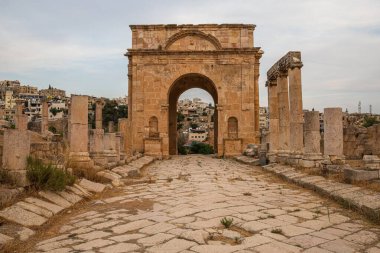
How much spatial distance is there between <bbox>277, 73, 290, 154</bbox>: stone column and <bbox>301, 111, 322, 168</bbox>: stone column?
7.61 feet

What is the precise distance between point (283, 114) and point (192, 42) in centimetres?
927

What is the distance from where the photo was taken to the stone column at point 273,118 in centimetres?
1432

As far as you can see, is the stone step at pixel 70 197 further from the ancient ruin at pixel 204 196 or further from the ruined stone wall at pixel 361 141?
the ruined stone wall at pixel 361 141

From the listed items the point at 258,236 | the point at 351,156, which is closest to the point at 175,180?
the point at 258,236

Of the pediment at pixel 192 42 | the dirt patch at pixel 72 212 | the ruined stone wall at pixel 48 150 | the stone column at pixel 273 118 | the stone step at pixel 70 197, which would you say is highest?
the pediment at pixel 192 42

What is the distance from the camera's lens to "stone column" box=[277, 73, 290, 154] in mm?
13320

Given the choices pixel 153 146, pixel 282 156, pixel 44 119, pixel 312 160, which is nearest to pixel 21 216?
pixel 312 160

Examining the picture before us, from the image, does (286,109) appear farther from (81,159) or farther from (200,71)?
(200,71)

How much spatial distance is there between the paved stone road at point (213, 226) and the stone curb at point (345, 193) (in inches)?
6.8

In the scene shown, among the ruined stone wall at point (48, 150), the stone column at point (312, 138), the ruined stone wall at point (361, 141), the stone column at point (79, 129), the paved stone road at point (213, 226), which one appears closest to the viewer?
the paved stone road at point (213, 226)

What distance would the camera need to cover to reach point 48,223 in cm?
497

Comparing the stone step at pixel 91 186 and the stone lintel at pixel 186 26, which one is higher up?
the stone lintel at pixel 186 26

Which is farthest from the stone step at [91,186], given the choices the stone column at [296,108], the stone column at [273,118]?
the stone column at [273,118]

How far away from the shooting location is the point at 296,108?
11.9 m
